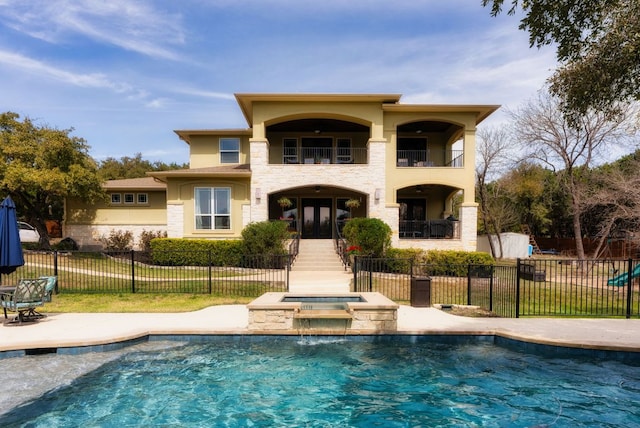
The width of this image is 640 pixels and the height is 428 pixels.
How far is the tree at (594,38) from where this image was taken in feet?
22.4

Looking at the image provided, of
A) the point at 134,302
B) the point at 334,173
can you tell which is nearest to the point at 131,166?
the point at 334,173

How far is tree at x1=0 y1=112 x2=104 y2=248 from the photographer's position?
1953 cm

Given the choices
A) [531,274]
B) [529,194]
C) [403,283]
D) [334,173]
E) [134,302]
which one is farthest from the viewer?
[529,194]

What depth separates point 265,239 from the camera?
18.2 metres

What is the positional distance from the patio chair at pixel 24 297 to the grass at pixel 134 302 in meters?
1.50

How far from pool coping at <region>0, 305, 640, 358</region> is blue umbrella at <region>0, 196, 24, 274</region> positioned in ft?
5.48

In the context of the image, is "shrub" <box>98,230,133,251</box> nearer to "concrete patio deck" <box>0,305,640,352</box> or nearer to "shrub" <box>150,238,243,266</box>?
"shrub" <box>150,238,243,266</box>

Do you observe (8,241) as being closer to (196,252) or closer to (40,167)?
(196,252)

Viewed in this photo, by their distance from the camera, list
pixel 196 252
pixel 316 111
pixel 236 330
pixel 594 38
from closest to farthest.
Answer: pixel 594 38
pixel 236 330
pixel 196 252
pixel 316 111

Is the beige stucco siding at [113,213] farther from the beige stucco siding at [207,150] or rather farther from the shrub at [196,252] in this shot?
the shrub at [196,252]

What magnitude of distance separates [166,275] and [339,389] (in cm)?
1265

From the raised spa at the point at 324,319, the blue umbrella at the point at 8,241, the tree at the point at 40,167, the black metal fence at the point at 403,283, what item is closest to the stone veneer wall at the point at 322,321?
the raised spa at the point at 324,319

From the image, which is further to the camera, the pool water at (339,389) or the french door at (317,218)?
the french door at (317,218)

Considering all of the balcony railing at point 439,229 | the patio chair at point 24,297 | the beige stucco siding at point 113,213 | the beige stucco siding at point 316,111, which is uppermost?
the beige stucco siding at point 316,111
